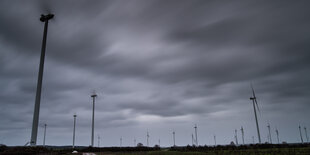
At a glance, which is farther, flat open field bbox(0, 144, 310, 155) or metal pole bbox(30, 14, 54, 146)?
metal pole bbox(30, 14, 54, 146)

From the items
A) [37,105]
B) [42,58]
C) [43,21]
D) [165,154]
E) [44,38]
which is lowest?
[165,154]

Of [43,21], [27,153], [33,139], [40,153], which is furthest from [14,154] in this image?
[43,21]

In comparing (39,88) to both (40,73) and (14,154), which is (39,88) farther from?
(14,154)

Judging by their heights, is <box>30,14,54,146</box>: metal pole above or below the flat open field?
above

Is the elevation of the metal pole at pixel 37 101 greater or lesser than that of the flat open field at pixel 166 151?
greater

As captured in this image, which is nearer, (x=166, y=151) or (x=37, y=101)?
(x=37, y=101)

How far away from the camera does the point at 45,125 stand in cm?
13850

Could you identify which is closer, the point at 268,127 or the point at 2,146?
the point at 2,146

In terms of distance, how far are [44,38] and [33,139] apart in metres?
19.2

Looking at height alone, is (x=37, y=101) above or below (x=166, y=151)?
above

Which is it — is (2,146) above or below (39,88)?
below

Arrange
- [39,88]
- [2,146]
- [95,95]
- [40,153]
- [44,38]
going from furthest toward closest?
[95,95] → [44,38] → [39,88] → [2,146] → [40,153]

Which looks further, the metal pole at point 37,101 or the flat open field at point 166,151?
the metal pole at point 37,101

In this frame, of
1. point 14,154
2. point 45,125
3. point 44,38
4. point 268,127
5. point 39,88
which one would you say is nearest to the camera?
point 14,154
